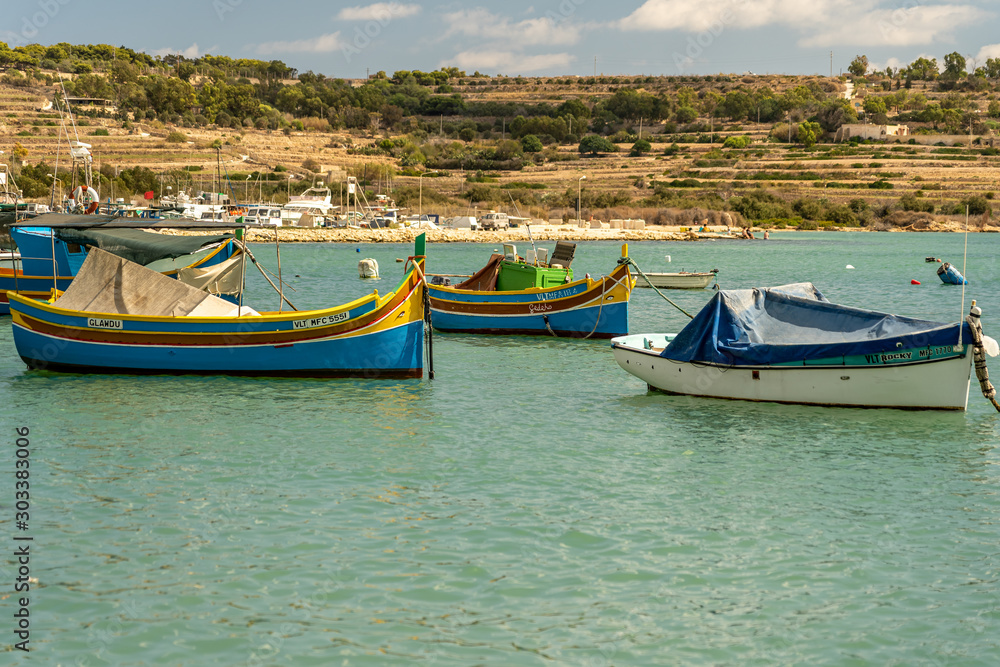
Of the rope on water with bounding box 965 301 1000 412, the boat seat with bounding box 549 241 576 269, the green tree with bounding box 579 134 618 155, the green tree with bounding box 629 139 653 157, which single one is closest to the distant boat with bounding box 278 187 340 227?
the green tree with bounding box 579 134 618 155

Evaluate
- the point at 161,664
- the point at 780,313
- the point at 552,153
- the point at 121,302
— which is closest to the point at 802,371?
the point at 780,313

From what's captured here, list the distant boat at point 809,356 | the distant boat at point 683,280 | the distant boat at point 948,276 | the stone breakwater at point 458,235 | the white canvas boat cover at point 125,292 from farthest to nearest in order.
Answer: the stone breakwater at point 458,235 → the distant boat at point 948,276 → the distant boat at point 683,280 → the white canvas boat cover at point 125,292 → the distant boat at point 809,356

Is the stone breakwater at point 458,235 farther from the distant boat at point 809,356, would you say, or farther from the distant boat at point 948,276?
the distant boat at point 809,356

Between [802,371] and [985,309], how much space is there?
2275cm

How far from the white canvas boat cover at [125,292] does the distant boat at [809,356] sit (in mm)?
Answer: 8748

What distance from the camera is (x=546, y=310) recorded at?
25750 mm

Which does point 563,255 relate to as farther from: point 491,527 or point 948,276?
point 948,276

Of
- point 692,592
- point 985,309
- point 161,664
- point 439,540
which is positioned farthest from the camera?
point 985,309

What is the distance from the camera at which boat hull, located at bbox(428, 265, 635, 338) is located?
24.9m

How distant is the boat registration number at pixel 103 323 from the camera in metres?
18.5

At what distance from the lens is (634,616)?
8188 millimetres

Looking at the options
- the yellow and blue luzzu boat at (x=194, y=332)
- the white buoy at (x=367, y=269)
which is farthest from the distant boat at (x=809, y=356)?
the white buoy at (x=367, y=269)

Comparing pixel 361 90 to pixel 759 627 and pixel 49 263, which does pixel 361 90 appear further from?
pixel 759 627

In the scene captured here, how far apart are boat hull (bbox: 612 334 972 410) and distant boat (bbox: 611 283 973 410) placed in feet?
0.05
